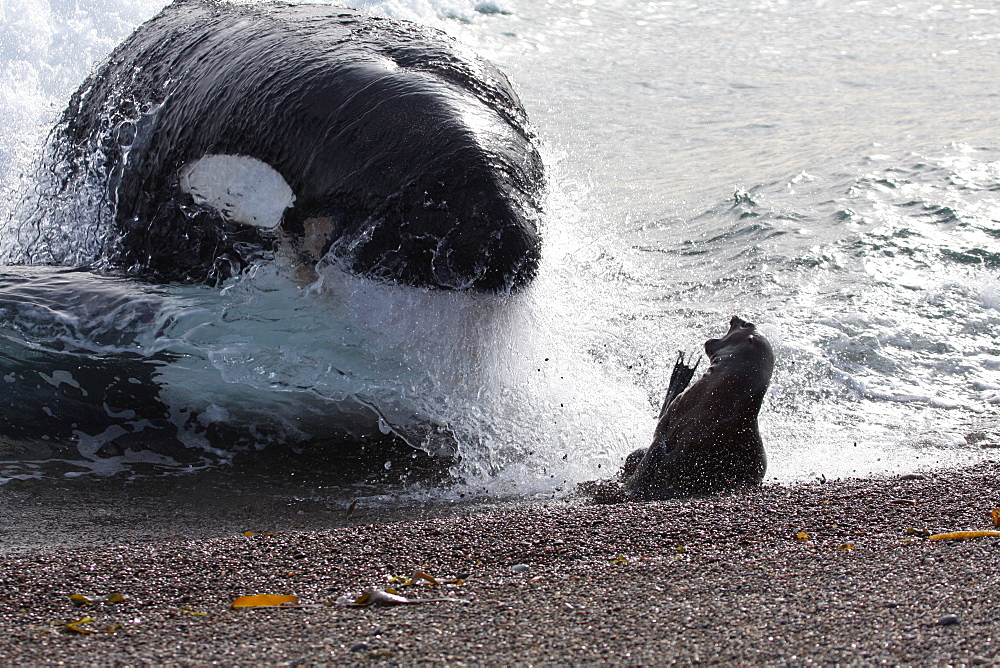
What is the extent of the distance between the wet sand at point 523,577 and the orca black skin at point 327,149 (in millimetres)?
1446

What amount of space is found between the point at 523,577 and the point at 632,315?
409 cm

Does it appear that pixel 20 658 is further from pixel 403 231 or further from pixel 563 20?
pixel 563 20

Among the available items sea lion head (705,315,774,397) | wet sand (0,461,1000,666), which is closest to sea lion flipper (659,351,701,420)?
sea lion head (705,315,774,397)

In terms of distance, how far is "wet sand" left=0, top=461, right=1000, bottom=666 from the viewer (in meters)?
2.39

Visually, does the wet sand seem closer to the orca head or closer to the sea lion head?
the sea lion head

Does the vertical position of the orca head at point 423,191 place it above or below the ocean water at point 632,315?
A: above

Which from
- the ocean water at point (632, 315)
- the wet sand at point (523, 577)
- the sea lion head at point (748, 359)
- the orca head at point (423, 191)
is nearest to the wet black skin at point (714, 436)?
the sea lion head at point (748, 359)

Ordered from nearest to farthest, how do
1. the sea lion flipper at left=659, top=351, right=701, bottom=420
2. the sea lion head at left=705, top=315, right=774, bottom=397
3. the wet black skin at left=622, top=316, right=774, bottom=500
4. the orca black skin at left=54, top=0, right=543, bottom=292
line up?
the wet black skin at left=622, top=316, right=774, bottom=500, the sea lion head at left=705, top=315, right=774, bottom=397, the sea lion flipper at left=659, top=351, right=701, bottom=420, the orca black skin at left=54, top=0, right=543, bottom=292

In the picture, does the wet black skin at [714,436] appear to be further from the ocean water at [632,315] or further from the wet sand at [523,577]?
the ocean water at [632,315]

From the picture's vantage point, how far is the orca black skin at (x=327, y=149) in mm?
5059

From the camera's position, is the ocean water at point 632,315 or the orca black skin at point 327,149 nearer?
the orca black skin at point 327,149

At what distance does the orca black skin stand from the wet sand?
1446mm

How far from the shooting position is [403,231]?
5129 millimetres

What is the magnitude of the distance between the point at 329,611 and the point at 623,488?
209 cm
